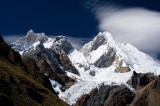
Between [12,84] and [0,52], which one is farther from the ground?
[0,52]

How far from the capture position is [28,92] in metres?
137

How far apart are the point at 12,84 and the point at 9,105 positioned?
15.1m

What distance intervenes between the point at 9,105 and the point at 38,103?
18.2 meters

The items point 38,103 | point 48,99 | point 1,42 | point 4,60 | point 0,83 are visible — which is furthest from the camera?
point 1,42

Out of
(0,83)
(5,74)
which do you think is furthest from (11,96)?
(5,74)

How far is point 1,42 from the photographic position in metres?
198

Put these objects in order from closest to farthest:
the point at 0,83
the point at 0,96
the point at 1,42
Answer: the point at 0,96 < the point at 0,83 < the point at 1,42

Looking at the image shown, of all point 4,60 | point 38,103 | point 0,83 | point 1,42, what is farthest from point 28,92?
point 1,42

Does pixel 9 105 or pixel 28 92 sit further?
pixel 28 92

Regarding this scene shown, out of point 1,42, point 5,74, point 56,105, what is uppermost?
point 1,42

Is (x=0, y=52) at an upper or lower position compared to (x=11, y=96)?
upper

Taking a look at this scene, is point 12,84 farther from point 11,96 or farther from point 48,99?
point 48,99

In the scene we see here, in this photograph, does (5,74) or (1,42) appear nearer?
(5,74)

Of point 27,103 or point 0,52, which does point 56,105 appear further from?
point 0,52
